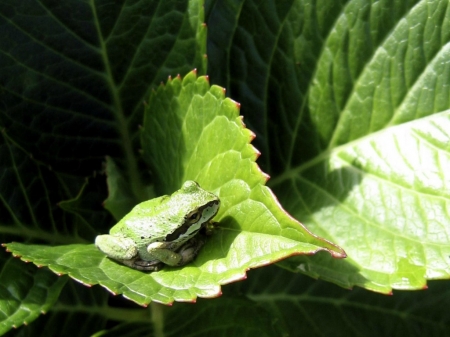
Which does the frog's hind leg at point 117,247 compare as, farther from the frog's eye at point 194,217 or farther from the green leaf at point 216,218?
the frog's eye at point 194,217

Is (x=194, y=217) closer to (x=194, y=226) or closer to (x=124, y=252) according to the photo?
(x=194, y=226)

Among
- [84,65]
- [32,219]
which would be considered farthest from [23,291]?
[84,65]

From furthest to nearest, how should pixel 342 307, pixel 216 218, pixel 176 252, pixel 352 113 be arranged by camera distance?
1. pixel 342 307
2. pixel 352 113
3. pixel 176 252
4. pixel 216 218

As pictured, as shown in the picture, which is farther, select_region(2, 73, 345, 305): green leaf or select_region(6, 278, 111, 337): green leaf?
select_region(6, 278, 111, 337): green leaf

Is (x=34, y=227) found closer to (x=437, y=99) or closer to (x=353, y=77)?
(x=353, y=77)

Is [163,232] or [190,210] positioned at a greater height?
[190,210]

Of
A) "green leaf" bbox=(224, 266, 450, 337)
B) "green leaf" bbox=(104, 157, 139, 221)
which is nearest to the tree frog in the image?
"green leaf" bbox=(104, 157, 139, 221)

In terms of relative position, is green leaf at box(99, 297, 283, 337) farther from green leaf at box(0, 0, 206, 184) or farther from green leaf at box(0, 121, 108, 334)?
green leaf at box(0, 0, 206, 184)


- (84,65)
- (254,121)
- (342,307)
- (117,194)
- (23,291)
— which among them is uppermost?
(84,65)
